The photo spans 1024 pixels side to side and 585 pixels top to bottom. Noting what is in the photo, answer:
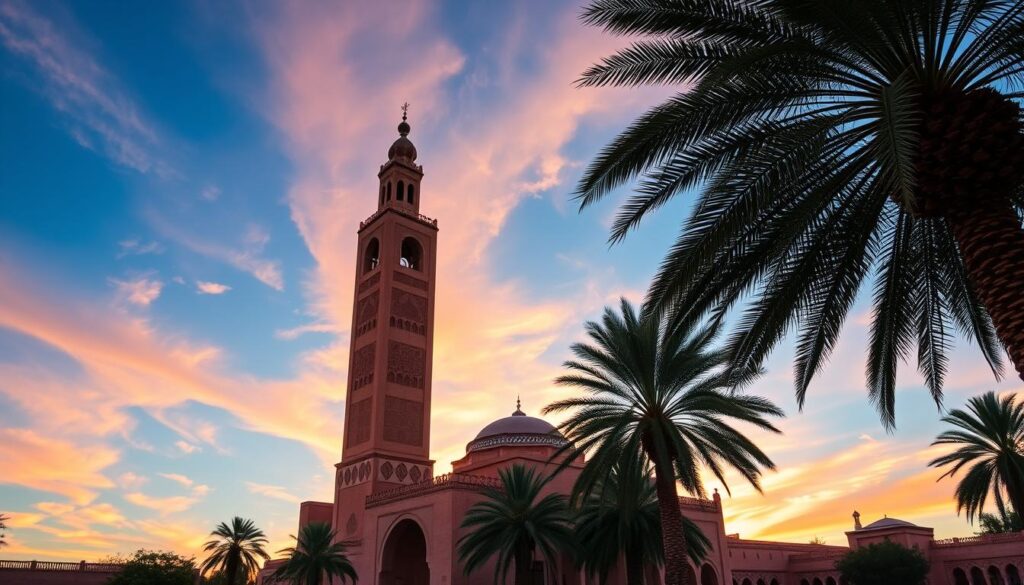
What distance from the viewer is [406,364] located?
35.3 meters

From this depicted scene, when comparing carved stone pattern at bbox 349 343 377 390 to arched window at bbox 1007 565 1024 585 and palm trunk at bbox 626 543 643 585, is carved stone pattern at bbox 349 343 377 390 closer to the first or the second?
palm trunk at bbox 626 543 643 585

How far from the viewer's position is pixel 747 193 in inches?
337

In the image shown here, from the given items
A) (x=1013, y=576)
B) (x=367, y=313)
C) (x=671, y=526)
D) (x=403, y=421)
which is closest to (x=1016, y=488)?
(x=1013, y=576)

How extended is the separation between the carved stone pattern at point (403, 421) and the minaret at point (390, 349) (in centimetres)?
5

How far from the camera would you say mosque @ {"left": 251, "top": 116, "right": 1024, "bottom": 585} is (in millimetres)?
26594

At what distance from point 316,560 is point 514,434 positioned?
10.00 meters

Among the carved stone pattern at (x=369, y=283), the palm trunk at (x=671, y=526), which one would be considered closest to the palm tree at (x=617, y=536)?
the palm trunk at (x=671, y=526)

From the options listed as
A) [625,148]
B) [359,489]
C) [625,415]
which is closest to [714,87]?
[625,148]

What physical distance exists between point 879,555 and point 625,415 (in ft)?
84.3

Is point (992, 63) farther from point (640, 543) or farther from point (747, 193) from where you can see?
point (640, 543)

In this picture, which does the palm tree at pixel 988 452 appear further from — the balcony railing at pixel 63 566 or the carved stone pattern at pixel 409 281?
the balcony railing at pixel 63 566

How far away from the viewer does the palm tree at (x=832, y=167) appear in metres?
6.73

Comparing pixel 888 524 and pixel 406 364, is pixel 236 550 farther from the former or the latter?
pixel 888 524

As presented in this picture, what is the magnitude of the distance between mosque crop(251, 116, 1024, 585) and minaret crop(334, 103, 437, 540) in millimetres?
61
